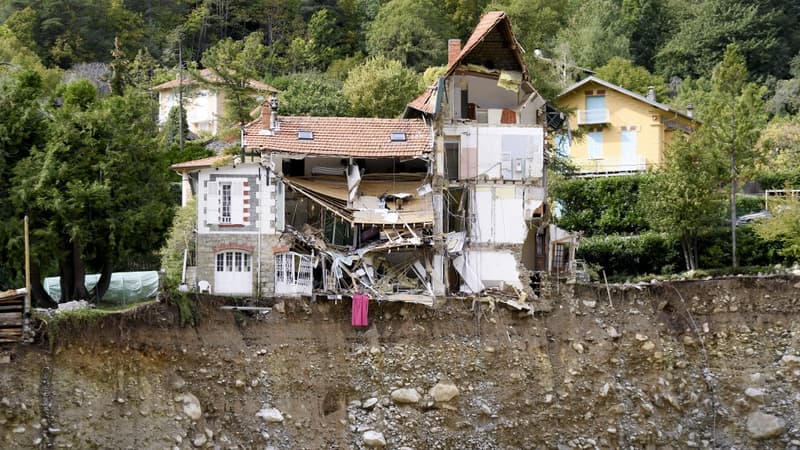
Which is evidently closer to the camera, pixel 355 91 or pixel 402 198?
pixel 402 198

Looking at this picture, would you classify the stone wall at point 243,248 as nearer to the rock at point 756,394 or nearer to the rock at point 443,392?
the rock at point 443,392

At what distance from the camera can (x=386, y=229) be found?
5112 centimetres

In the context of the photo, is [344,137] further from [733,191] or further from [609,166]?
[609,166]

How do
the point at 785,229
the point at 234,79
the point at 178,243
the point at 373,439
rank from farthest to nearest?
the point at 234,79, the point at 785,229, the point at 178,243, the point at 373,439

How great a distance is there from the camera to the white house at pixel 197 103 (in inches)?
2848

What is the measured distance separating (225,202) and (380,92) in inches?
687

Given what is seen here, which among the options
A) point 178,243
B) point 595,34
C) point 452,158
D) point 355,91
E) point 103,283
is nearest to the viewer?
point 103,283

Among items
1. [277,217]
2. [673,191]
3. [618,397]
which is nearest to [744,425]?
[618,397]

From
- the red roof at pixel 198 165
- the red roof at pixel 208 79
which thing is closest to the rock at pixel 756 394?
the red roof at pixel 198 165

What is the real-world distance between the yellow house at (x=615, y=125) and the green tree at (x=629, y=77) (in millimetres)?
11385

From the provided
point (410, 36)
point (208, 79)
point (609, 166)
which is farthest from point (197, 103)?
point (609, 166)

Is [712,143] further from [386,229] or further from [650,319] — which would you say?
[386,229]

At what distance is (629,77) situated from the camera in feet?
262

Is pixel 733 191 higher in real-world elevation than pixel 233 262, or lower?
higher
